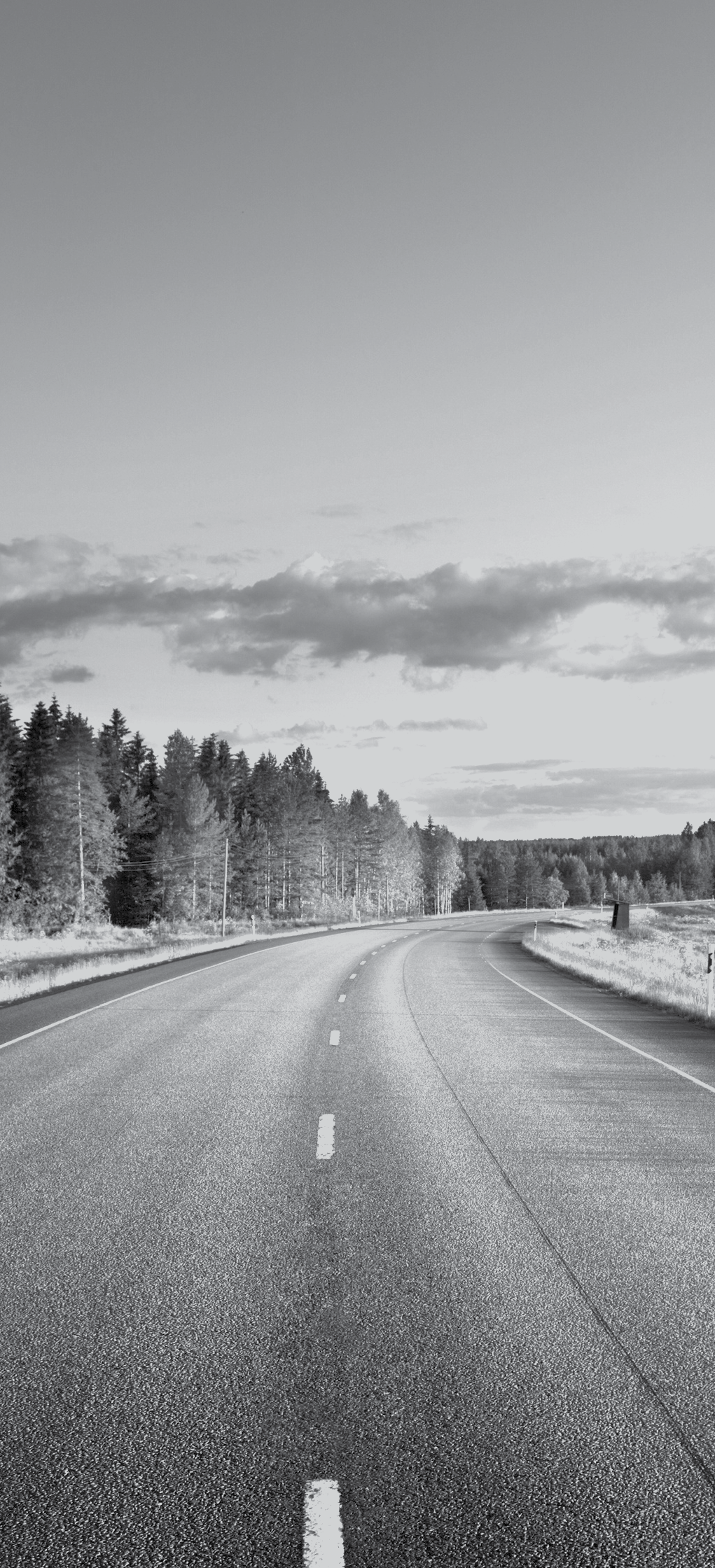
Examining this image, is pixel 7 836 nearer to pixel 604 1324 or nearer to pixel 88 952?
pixel 88 952

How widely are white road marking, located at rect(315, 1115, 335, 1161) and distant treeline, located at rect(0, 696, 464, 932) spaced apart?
46.7 m

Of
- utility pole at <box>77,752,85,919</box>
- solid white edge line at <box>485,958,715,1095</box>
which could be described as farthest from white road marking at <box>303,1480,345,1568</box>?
utility pole at <box>77,752,85,919</box>

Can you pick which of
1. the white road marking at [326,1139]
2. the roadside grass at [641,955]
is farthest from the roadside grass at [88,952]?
the white road marking at [326,1139]

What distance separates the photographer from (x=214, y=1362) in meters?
4.43

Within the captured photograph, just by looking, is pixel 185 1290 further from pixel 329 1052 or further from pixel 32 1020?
pixel 32 1020

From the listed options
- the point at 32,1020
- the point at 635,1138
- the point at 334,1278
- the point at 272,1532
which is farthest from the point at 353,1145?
the point at 32,1020

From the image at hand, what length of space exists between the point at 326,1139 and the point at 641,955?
3783cm

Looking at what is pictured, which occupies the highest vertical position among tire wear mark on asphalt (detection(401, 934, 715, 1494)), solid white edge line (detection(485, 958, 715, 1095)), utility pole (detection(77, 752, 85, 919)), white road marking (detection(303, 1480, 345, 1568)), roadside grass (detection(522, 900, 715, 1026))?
utility pole (detection(77, 752, 85, 919))

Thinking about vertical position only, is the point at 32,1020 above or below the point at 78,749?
below

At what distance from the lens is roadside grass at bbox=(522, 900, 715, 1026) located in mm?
23391

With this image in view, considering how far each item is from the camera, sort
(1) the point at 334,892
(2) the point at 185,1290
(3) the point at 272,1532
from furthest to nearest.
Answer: (1) the point at 334,892
(2) the point at 185,1290
(3) the point at 272,1532

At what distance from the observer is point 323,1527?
3.22m

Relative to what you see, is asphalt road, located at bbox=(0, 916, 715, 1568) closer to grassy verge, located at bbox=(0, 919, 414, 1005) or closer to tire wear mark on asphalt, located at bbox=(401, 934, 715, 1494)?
tire wear mark on asphalt, located at bbox=(401, 934, 715, 1494)

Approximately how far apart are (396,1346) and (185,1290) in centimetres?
122
